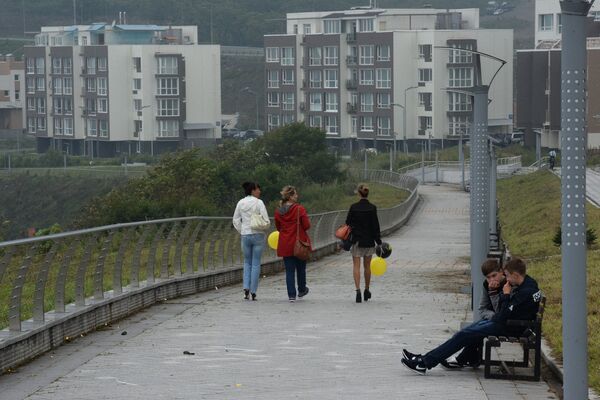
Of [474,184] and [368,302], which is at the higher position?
[474,184]

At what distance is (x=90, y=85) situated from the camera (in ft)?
477

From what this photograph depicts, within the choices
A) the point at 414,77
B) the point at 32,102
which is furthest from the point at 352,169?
the point at 32,102

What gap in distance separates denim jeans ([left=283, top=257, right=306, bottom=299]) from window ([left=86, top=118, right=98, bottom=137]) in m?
123

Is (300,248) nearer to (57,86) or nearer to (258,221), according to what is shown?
(258,221)

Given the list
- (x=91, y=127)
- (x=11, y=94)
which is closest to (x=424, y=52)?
(x=91, y=127)

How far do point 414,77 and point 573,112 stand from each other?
124 meters

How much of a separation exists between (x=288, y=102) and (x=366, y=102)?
11924 mm

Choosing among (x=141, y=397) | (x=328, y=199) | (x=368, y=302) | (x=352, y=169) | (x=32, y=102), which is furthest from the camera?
(x=32, y=102)

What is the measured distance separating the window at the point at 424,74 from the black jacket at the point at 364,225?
111 metres

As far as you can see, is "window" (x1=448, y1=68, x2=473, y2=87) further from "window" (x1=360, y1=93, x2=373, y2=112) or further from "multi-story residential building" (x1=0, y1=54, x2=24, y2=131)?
"multi-story residential building" (x1=0, y1=54, x2=24, y2=131)

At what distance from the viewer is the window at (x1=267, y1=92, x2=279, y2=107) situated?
480 feet

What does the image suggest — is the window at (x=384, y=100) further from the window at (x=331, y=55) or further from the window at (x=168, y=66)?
the window at (x=168, y=66)

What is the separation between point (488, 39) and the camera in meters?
134

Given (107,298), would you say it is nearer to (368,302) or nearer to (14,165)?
(368,302)
